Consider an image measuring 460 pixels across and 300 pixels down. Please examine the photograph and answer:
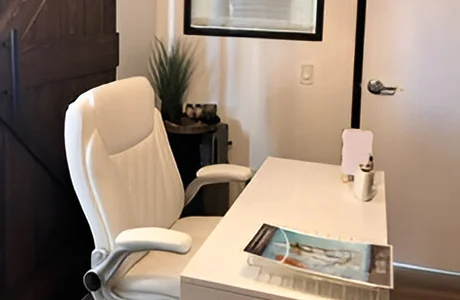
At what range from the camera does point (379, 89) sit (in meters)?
3.31

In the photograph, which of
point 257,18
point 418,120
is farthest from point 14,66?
point 418,120

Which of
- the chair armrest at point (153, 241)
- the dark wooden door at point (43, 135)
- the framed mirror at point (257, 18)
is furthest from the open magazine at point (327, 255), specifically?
the framed mirror at point (257, 18)

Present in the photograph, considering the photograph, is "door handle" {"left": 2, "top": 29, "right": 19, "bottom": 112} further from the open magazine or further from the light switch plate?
the light switch plate

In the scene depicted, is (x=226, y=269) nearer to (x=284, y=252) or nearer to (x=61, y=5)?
(x=284, y=252)

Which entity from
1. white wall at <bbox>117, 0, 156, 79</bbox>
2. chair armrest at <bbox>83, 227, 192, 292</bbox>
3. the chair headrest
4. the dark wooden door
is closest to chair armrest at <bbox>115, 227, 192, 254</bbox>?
chair armrest at <bbox>83, 227, 192, 292</bbox>

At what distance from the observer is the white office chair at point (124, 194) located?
193 centimetres

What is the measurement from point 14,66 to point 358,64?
1875 millimetres

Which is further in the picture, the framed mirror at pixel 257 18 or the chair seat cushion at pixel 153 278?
the framed mirror at pixel 257 18

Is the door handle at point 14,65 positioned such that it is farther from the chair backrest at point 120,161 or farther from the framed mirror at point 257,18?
the framed mirror at point 257,18

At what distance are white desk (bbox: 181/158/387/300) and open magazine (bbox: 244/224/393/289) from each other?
7cm

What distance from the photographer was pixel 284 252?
164 cm

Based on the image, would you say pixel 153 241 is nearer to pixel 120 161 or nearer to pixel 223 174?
pixel 120 161

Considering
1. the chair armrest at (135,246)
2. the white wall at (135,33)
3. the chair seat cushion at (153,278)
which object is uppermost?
the white wall at (135,33)

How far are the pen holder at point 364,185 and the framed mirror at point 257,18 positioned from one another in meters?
1.43
